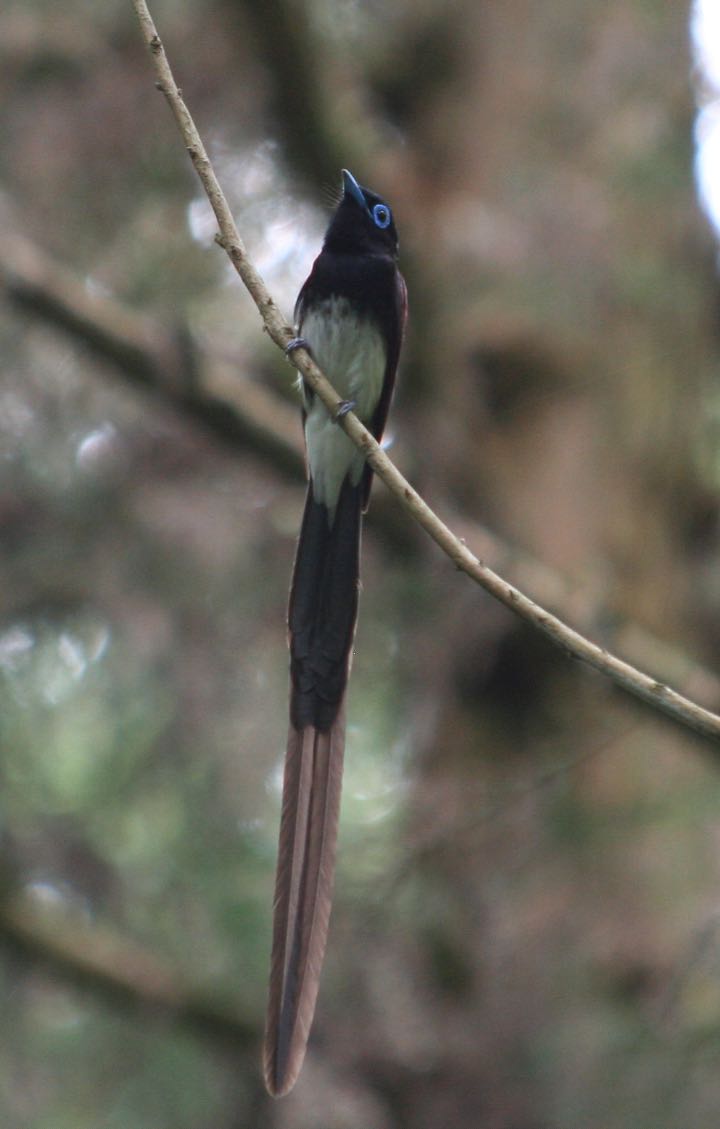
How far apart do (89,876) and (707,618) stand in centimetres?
200

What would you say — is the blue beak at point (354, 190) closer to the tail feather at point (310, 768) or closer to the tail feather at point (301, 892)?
the tail feather at point (310, 768)

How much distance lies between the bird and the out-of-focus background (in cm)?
69

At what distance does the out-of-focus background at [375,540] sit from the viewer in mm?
4043

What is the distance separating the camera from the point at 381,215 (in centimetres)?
352

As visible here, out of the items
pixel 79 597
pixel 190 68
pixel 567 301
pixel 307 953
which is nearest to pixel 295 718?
pixel 307 953

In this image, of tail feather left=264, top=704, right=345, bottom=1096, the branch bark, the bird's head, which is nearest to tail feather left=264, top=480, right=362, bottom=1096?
tail feather left=264, top=704, right=345, bottom=1096

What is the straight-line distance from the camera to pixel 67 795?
15.8 ft

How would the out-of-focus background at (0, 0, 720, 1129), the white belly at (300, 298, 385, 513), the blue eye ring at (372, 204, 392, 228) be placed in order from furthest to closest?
the out-of-focus background at (0, 0, 720, 1129)
the blue eye ring at (372, 204, 392, 228)
the white belly at (300, 298, 385, 513)

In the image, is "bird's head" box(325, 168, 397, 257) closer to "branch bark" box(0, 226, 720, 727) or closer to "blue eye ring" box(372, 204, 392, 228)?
"blue eye ring" box(372, 204, 392, 228)

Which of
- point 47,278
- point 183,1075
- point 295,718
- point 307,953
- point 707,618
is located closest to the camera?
point 307,953

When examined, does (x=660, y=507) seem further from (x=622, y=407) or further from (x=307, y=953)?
(x=307, y=953)

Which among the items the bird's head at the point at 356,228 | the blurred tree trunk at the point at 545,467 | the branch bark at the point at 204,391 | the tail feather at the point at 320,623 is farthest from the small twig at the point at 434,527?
the blurred tree trunk at the point at 545,467

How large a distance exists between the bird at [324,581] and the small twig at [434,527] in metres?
0.16

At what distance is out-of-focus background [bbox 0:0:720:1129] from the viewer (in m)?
4.04
